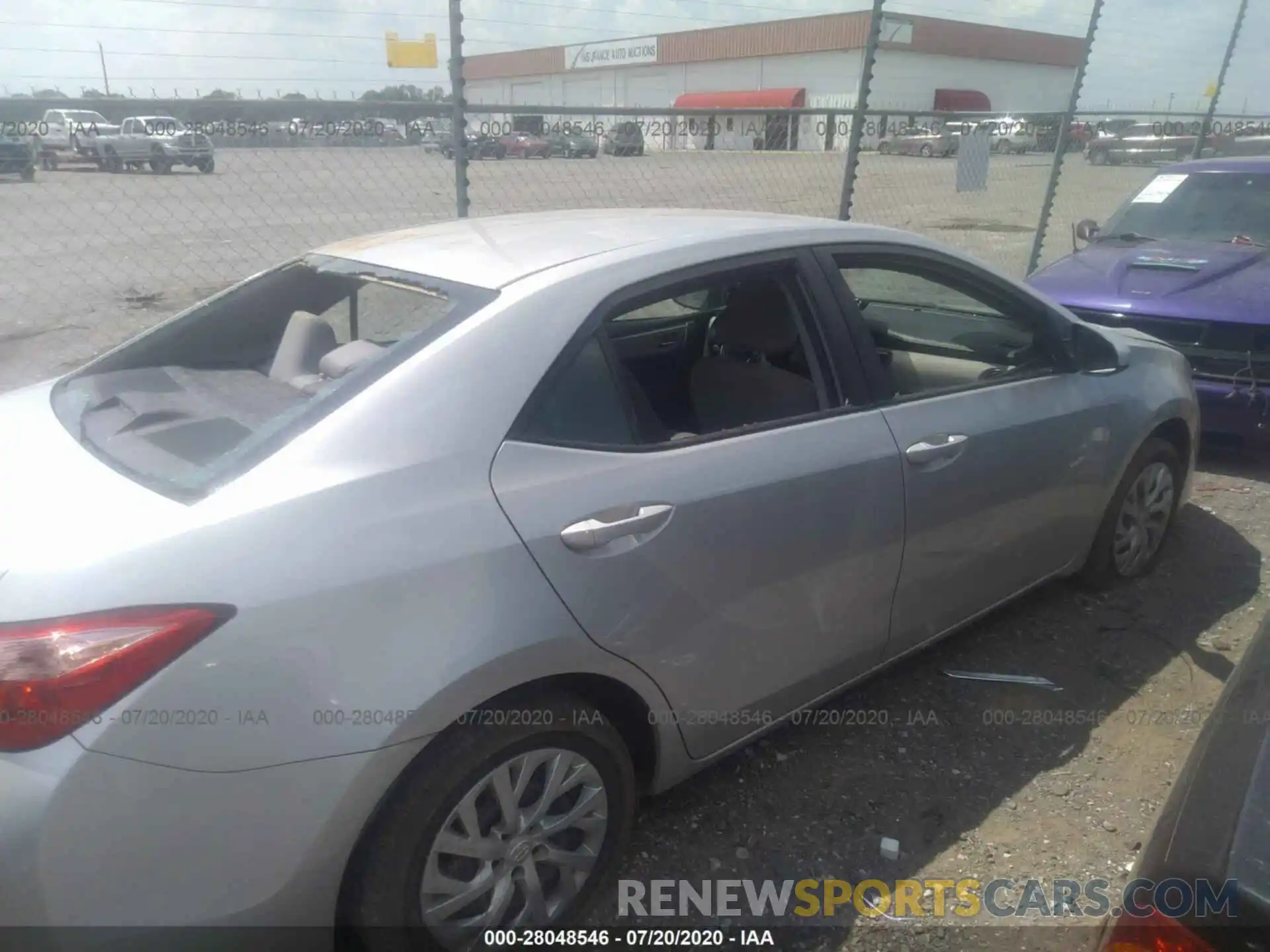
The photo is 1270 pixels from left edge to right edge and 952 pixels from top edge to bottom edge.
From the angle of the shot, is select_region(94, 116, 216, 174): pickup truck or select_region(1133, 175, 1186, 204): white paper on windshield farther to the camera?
select_region(1133, 175, 1186, 204): white paper on windshield

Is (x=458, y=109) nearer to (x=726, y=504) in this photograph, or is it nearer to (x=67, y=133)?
(x=67, y=133)

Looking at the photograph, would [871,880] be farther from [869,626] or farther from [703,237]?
[703,237]

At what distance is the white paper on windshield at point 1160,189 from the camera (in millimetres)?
6816

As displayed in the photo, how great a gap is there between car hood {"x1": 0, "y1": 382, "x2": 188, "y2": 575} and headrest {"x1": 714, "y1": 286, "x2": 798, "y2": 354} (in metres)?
1.66

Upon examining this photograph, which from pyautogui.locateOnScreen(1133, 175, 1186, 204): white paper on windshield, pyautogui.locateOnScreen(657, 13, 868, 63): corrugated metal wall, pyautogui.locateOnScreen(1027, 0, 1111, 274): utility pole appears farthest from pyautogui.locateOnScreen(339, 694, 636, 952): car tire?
pyautogui.locateOnScreen(657, 13, 868, 63): corrugated metal wall

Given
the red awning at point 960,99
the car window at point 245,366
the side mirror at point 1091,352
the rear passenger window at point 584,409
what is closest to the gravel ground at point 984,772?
the side mirror at point 1091,352

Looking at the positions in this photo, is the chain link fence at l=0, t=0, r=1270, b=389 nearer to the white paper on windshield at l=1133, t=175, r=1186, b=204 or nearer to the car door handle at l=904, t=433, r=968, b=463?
the white paper on windshield at l=1133, t=175, r=1186, b=204

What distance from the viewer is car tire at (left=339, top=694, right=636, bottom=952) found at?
1834mm

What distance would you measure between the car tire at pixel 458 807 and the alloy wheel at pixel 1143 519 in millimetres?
2644

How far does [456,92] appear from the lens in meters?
4.71

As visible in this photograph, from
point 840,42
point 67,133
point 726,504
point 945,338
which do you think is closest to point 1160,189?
point 945,338

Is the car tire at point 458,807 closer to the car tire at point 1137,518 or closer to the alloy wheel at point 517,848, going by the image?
the alloy wheel at point 517,848

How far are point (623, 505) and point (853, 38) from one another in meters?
32.1

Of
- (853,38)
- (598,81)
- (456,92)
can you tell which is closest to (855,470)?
(456,92)
